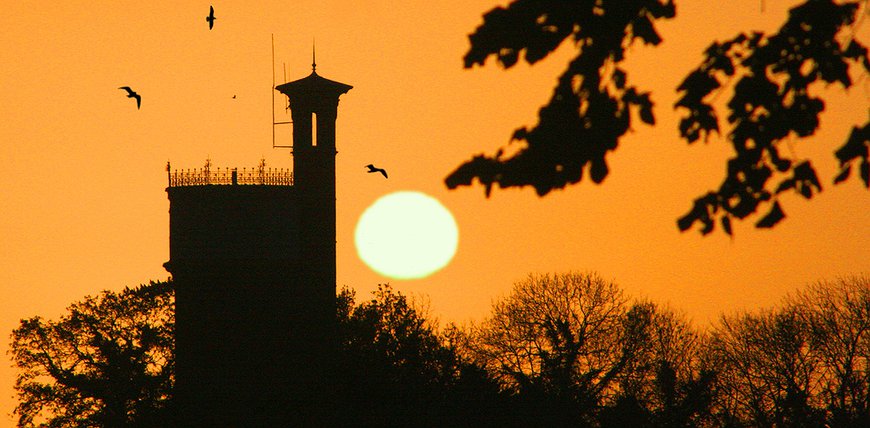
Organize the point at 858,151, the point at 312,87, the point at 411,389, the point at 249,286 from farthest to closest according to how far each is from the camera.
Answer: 1. the point at 312,87
2. the point at 249,286
3. the point at 411,389
4. the point at 858,151

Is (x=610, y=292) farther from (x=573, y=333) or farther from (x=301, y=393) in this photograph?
(x=301, y=393)

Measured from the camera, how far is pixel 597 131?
10.9 meters

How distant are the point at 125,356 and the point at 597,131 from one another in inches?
2334

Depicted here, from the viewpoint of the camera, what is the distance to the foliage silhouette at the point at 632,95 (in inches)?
426

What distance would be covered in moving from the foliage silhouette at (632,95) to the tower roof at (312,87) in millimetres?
53234

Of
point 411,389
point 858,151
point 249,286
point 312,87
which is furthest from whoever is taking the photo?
point 312,87

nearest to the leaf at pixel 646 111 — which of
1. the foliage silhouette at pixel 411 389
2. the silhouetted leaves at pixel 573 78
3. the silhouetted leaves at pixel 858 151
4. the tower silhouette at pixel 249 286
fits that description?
the silhouetted leaves at pixel 573 78

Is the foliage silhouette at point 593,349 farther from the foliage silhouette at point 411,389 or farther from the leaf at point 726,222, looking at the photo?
the leaf at point 726,222

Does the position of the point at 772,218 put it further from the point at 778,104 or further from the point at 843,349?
the point at 843,349

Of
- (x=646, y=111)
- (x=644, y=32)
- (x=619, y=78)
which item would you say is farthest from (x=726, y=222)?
(x=644, y=32)

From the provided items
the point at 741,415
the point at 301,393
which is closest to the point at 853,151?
the point at 301,393

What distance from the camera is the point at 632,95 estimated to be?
1095 centimetres

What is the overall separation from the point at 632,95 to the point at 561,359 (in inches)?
2180

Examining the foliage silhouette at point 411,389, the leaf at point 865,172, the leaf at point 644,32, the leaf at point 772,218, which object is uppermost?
the foliage silhouette at point 411,389
